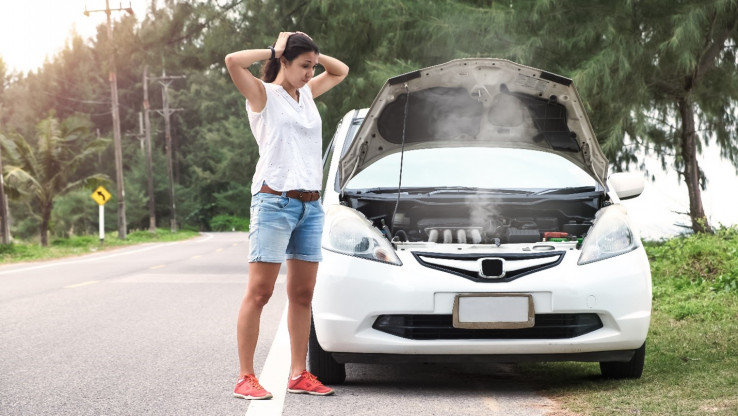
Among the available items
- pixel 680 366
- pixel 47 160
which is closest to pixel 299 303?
pixel 680 366

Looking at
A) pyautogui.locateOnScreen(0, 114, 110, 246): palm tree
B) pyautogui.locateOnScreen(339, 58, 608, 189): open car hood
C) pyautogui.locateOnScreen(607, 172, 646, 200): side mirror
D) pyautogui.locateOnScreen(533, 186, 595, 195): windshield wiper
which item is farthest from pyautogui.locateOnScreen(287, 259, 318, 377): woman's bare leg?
pyautogui.locateOnScreen(0, 114, 110, 246): palm tree

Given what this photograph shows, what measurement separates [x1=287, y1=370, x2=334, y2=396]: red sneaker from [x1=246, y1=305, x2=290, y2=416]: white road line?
0.20ft

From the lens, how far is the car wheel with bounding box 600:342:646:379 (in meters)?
5.18

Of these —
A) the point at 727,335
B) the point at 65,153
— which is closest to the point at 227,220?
the point at 65,153

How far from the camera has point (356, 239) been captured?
5039mm

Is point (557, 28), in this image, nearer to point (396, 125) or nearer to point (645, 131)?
point (645, 131)

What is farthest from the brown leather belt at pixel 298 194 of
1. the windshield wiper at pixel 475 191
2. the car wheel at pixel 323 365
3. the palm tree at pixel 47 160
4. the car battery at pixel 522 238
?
the palm tree at pixel 47 160

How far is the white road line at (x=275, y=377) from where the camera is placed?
15.1 feet

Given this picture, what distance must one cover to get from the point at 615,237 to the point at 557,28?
28.0 ft

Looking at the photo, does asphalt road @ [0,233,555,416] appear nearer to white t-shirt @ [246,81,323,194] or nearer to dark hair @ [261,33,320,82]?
white t-shirt @ [246,81,323,194]

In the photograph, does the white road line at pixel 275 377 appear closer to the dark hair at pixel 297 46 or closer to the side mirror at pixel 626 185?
the dark hair at pixel 297 46

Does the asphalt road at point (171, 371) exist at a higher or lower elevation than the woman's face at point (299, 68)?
lower

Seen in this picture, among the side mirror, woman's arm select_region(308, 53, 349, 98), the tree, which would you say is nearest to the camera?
woman's arm select_region(308, 53, 349, 98)

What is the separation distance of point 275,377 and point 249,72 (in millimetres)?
1911
